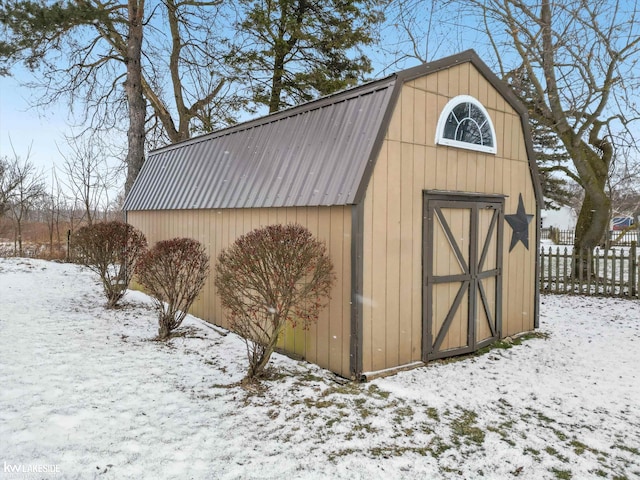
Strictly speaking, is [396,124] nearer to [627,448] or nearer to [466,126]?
[466,126]

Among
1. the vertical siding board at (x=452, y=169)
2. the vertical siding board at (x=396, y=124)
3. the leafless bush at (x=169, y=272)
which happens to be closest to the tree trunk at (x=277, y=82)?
the leafless bush at (x=169, y=272)

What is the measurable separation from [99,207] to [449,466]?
21040 millimetres

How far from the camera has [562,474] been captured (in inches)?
107

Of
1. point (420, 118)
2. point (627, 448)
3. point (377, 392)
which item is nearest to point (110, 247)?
point (377, 392)

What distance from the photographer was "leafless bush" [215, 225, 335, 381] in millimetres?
4051

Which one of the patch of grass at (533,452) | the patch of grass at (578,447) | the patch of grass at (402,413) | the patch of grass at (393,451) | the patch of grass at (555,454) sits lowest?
the patch of grass at (578,447)

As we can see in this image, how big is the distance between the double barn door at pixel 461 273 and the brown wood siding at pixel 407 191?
6.1 inches

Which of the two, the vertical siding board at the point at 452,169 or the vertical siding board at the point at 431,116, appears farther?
the vertical siding board at the point at 452,169

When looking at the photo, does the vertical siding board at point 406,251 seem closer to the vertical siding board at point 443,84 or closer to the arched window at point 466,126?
the arched window at point 466,126

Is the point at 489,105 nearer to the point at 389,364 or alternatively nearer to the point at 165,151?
the point at 389,364

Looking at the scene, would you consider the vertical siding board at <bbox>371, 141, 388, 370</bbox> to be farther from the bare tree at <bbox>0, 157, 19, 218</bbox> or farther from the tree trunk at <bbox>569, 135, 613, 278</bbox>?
the bare tree at <bbox>0, 157, 19, 218</bbox>

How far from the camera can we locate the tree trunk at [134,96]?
11.3m

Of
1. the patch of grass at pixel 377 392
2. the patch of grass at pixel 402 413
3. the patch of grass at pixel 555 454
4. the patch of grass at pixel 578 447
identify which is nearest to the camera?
the patch of grass at pixel 555 454

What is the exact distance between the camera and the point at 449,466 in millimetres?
2771
